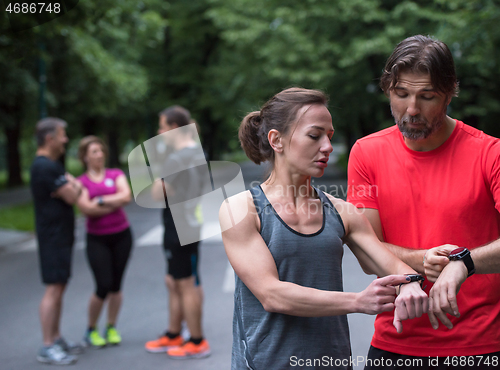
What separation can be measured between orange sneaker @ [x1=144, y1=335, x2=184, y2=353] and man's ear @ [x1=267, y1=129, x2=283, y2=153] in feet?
11.8

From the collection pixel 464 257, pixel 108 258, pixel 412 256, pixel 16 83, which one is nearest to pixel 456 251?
pixel 464 257

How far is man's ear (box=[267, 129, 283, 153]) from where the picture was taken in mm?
2025

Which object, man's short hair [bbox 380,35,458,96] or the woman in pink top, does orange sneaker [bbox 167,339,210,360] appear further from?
man's short hair [bbox 380,35,458,96]

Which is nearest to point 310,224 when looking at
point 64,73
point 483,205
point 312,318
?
point 312,318

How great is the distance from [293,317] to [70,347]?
3878mm

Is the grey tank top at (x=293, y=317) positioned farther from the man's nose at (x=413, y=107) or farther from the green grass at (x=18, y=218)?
the green grass at (x=18, y=218)

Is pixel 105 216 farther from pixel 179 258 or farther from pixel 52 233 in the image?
pixel 179 258

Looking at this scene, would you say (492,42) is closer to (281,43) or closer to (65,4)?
(65,4)

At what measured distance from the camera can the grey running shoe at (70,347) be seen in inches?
199

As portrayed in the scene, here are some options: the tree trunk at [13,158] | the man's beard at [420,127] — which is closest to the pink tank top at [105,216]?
the man's beard at [420,127]

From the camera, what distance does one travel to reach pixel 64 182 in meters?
5.12

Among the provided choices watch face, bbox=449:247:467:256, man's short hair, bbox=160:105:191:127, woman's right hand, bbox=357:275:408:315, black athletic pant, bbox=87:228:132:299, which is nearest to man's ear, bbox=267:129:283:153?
woman's right hand, bbox=357:275:408:315

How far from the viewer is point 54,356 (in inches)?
194

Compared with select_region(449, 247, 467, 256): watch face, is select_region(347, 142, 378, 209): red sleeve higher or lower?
higher
